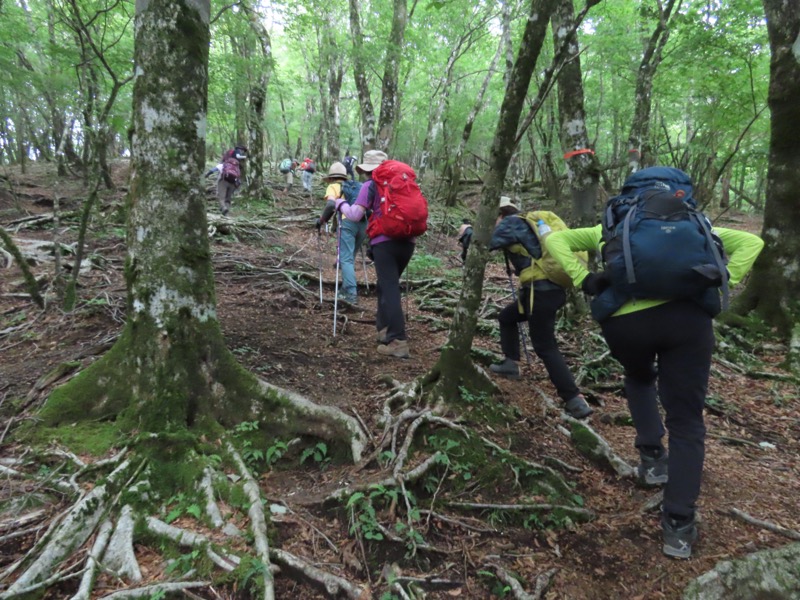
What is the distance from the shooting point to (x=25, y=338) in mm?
5297

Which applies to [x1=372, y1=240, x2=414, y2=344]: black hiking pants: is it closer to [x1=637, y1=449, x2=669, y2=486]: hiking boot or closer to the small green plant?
the small green plant

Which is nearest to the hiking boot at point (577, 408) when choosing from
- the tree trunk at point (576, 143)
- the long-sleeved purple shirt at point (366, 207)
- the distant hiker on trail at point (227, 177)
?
the long-sleeved purple shirt at point (366, 207)

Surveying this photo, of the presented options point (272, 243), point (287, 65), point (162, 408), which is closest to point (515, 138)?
point (162, 408)

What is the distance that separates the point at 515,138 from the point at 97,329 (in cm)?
510

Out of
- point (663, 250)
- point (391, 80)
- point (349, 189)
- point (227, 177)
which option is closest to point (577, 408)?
point (663, 250)

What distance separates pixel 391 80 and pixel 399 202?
8267 millimetres

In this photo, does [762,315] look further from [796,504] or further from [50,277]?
[50,277]

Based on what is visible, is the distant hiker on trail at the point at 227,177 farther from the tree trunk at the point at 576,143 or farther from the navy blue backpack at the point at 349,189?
the tree trunk at the point at 576,143

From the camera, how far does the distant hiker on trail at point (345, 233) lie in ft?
21.6

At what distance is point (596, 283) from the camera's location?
2.92 m

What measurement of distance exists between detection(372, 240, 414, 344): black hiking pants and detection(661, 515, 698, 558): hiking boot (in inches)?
127

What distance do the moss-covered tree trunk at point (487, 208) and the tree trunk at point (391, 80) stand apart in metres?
8.11

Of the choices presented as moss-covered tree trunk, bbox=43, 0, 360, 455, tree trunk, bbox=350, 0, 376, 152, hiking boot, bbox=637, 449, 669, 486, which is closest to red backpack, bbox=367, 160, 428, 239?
moss-covered tree trunk, bbox=43, 0, 360, 455

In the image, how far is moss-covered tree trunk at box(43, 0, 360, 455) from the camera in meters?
3.27
